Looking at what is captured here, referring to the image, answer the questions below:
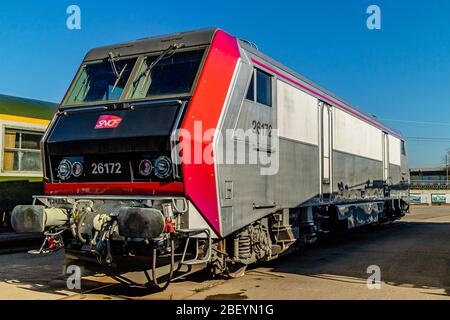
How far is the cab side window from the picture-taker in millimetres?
7461

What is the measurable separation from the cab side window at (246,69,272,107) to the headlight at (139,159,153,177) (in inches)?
74.6

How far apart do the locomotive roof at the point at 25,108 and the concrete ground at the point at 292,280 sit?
3.56m

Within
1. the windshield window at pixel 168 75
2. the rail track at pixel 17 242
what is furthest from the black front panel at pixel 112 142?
the rail track at pixel 17 242

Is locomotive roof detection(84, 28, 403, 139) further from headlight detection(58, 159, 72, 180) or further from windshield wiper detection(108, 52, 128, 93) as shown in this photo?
headlight detection(58, 159, 72, 180)

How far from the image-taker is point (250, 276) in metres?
8.00

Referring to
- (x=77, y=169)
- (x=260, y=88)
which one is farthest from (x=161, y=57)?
(x=77, y=169)

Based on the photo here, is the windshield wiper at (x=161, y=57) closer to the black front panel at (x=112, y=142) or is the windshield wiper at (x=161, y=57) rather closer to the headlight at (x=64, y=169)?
the black front panel at (x=112, y=142)

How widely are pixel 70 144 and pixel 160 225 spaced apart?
7.02 ft

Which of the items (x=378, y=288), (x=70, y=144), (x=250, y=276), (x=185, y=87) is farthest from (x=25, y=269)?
(x=378, y=288)

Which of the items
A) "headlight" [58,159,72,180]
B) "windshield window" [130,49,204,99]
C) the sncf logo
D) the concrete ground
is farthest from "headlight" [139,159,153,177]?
the concrete ground

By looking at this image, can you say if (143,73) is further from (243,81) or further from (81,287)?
(81,287)

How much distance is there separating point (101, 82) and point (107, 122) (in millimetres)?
1052

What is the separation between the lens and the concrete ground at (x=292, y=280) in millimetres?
6703

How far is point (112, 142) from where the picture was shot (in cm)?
653
